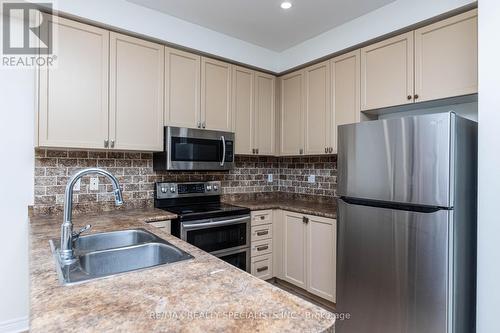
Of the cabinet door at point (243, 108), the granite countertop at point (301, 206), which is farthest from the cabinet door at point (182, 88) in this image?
the granite countertop at point (301, 206)

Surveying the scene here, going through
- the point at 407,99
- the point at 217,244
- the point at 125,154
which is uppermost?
the point at 407,99

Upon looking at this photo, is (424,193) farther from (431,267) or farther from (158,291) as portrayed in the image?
(158,291)

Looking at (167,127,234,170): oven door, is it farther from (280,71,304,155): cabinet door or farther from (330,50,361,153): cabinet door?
(330,50,361,153): cabinet door

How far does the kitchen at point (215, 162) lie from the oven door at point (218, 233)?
1 cm

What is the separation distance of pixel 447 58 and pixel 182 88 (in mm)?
2109

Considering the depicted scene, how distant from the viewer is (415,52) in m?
2.25

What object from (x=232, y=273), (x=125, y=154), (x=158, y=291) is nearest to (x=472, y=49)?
(x=232, y=273)

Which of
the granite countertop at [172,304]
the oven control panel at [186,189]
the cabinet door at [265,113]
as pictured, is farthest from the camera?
the cabinet door at [265,113]

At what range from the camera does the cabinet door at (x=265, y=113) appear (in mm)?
3283

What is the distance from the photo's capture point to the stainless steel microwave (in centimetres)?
259

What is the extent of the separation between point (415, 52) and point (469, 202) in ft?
3.90

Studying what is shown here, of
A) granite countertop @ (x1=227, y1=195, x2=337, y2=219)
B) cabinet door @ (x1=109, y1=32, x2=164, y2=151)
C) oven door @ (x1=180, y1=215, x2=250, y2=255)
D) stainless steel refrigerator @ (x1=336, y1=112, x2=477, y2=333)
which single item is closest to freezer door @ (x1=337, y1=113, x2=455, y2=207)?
stainless steel refrigerator @ (x1=336, y1=112, x2=477, y2=333)

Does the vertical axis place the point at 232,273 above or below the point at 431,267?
above

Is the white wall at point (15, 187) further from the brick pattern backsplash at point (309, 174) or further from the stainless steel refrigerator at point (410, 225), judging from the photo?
the brick pattern backsplash at point (309, 174)
